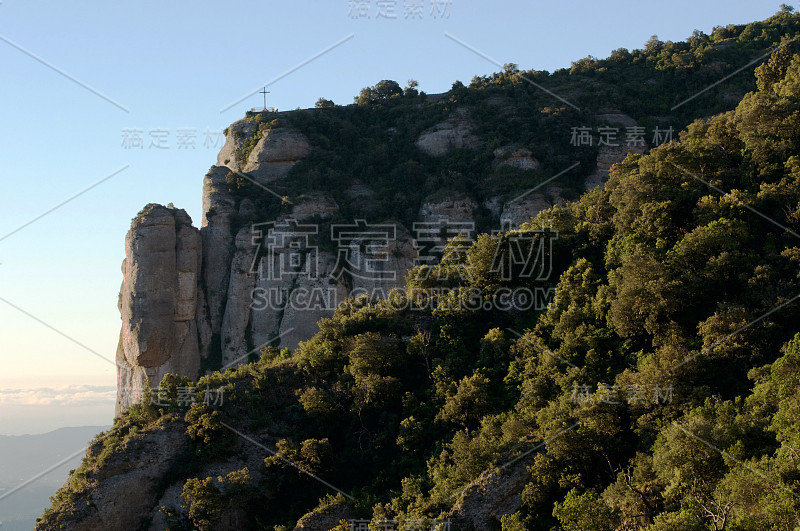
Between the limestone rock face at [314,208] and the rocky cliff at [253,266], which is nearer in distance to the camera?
the rocky cliff at [253,266]

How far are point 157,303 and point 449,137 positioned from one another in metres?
30.0

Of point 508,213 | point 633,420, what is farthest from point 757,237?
point 508,213

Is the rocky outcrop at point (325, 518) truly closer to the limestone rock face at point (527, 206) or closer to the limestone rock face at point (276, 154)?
the limestone rock face at point (527, 206)

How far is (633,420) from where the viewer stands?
35625 millimetres

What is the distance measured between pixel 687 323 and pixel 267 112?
176ft

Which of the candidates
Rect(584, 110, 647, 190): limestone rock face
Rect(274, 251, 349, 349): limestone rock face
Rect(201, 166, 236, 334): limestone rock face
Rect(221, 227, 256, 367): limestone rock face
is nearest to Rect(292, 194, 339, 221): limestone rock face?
Rect(221, 227, 256, 367): limestone rock face

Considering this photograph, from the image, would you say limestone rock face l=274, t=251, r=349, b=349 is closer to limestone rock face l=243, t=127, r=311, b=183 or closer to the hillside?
the hillside

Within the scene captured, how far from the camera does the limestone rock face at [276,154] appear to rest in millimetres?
75438

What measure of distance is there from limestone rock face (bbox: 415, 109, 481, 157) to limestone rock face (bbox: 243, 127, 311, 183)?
35.4ft

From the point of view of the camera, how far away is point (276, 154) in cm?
7631

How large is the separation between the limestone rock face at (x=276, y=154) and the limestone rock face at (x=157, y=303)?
9963mm

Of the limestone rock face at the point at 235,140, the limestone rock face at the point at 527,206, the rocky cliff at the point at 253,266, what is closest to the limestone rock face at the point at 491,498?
the rocky cliff at the point at 253,266

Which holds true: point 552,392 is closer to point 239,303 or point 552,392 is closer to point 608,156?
point 239,303

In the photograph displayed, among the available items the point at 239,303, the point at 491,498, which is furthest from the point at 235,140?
the point at 491,498
